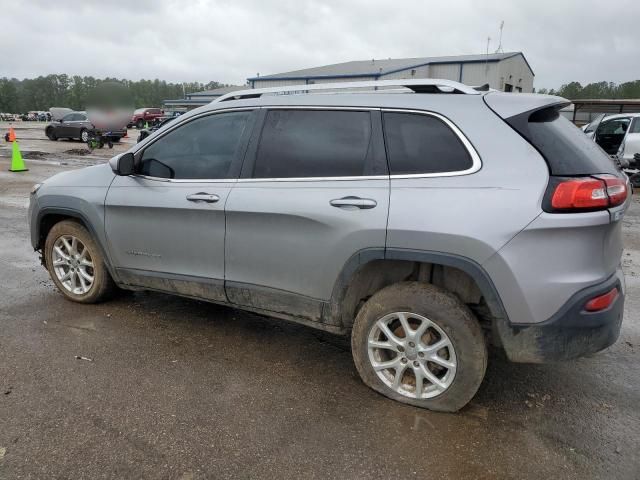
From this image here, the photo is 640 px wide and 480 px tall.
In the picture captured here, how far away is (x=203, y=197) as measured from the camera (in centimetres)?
348

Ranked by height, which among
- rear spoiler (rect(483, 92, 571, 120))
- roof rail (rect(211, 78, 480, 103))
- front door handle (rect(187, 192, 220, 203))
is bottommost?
front door handle (rect(187, 192, 220, 203))

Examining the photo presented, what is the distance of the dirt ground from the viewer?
2.50 metres

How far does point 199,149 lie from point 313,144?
0.99 metres

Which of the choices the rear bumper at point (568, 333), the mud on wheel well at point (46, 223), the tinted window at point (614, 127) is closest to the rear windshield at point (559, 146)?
the rear bumper at point (568, 333)

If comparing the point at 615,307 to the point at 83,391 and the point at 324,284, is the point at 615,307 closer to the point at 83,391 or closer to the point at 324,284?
the point at 324,284

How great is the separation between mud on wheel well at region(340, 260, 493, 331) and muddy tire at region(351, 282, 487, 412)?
91 millimetres

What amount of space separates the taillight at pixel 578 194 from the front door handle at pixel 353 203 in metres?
0.93

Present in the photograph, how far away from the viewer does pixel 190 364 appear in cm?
347

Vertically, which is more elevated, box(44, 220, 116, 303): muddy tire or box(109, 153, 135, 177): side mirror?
box(109, 153, 135, 177): side mirror

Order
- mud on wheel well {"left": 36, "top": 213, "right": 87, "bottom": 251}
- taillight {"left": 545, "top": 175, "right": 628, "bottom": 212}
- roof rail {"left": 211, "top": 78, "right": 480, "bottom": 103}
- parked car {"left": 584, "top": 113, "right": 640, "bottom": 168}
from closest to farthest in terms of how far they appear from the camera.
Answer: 1. taillight {"left": 545, "top": 175, "right": 628, "bottom": 212}
2. roof rail {"left": 211, "top": 78, "right": 480, "bottom": 103}
3. mud on wheel well {"left": 36, "top": 213, "right": 87, "bottom": 251}
4. parked car {"left": 584, "top": 113, "right": 640, "bottom": 168}

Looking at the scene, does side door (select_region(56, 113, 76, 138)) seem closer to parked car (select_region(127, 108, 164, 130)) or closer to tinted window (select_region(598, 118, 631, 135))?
parked car (select_region(127, 108, 164, 130))

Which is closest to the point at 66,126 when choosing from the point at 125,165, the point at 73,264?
the point at 73,264

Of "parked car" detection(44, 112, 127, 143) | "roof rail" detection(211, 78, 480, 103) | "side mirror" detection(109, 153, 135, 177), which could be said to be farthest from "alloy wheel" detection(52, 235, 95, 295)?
"parked car" detection(44, 112, 127, 143)

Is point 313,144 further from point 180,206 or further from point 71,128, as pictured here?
point 71,128
